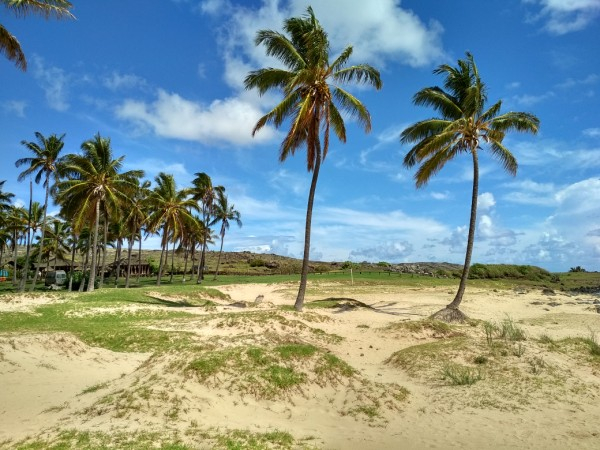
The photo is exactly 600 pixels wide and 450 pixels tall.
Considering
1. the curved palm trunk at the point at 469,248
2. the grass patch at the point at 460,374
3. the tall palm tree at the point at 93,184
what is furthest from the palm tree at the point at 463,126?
the tall palm tree at the point at 93,184

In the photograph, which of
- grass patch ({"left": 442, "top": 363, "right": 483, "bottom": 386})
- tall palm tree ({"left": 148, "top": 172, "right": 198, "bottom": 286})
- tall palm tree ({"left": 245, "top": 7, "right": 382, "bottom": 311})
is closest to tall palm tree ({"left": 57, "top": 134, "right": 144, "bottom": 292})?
tall palm tree ({"left": 148, "top": 172, "right": 198, "bottom": 286})

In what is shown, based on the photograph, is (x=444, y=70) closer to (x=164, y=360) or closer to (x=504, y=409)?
(x=504, y=409)

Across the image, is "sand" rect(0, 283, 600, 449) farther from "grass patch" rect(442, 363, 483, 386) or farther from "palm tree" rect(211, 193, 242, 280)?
"palm tree" rect(211, 193, 242, 280)

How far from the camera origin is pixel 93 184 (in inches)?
1257

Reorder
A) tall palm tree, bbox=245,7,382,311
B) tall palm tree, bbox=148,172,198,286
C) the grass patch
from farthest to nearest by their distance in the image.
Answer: tall palm tree, bbox=148,172,198,286 < tall palm tree, bbox=245,7,382,311 < the grass patch

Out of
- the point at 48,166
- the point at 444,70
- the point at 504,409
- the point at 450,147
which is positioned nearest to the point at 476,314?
the point at 450,147

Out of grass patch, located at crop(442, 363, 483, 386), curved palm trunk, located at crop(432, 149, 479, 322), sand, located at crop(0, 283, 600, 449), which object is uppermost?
curved palm trunk, located at crop(432, 149, 479, 322)

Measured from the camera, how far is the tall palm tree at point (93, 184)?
31369 mm

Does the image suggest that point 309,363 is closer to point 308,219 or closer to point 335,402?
point 335,402

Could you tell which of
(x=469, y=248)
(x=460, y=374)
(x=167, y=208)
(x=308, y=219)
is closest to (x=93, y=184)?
(x=167, y=208)

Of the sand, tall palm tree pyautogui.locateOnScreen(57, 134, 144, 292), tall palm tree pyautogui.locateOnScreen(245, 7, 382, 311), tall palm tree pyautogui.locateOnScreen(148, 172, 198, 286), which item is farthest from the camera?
tall palm tree pyautogui.locateOnScreen(148, 172, 198, 286)

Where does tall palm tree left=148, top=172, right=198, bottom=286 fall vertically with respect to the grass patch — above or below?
above

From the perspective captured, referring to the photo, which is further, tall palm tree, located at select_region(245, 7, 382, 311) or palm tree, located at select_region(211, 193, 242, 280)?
palm tree, located at select_region(211, 193, 242, 280)

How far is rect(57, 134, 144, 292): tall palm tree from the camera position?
103 feet
